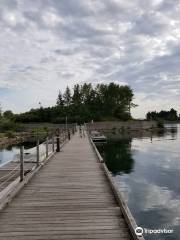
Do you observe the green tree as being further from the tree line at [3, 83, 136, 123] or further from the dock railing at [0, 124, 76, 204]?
the dock railing at [0, 124, 76, 204]

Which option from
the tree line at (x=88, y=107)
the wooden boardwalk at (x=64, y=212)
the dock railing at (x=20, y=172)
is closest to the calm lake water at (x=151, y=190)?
the wooden boardwalk at (x=64, y=212)

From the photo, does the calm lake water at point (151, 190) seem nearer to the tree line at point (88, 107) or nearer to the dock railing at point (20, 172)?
the dock railing at point (20, 172)

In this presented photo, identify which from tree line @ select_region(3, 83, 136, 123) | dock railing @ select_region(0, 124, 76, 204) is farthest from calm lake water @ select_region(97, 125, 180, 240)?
tree line @ select_region(3, 83, 136, 123)

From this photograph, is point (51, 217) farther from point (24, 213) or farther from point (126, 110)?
point (126, 110)

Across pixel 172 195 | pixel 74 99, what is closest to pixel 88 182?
pixel 172 195

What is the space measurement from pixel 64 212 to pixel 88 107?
117 meters

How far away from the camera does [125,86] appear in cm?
13188

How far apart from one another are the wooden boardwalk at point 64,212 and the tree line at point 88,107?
9951cm

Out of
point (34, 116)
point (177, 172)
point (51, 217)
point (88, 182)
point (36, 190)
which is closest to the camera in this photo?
point (51, 217)

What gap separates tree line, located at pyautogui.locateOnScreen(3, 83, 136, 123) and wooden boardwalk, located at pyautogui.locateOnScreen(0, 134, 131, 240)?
99.5 metres

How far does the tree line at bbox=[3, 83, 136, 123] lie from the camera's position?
387 feet

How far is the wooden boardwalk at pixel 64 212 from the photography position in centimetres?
763

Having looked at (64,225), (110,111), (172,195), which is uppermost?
(110,111)

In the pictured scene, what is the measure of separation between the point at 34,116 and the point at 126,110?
121 feet
